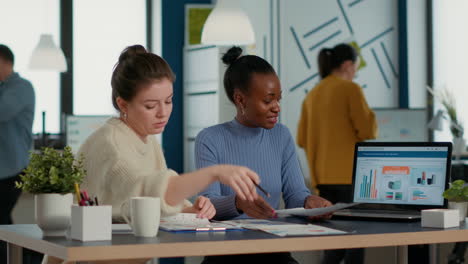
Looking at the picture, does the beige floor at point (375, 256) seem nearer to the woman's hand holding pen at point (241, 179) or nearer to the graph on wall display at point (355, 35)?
the woman's hand holding pen at point (241, 179)

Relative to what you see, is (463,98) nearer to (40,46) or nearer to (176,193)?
(40,46)

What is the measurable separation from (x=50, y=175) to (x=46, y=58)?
180 inches

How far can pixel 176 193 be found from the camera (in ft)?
6.80

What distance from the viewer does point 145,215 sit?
Answer: 1960 millimetres

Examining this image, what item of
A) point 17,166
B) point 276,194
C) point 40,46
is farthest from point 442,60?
point 276,194

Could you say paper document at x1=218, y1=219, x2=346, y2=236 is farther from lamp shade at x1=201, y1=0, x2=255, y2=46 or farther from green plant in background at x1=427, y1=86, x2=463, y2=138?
green plant in background at x1=427, y1=86, x2=463, y2=138

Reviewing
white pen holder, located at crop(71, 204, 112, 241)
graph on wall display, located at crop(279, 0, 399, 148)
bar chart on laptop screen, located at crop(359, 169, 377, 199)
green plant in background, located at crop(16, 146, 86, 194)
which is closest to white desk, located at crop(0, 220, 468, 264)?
white pen holder, located at crop(71, 204, 112, 241)

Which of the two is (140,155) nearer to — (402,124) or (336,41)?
(402,124)

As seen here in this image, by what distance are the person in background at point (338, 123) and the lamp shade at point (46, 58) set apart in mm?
2391

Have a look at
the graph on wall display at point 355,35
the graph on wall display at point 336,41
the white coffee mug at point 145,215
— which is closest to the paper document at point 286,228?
the white coffee mug at point 145,215

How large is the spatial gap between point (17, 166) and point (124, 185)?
299cm

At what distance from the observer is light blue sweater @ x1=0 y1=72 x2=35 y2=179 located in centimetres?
489

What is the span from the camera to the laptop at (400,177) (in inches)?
105

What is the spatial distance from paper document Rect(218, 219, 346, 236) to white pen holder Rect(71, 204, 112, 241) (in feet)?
1.40
